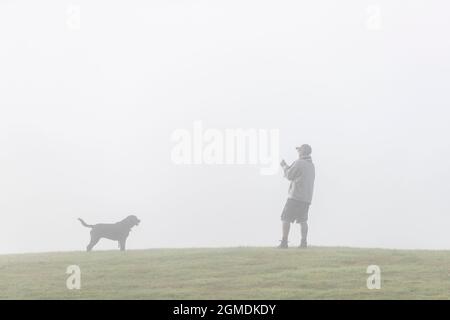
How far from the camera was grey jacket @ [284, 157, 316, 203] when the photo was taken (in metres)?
24.8

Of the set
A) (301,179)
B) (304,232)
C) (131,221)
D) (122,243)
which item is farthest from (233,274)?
(131,221)

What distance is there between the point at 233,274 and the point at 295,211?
4.14 m

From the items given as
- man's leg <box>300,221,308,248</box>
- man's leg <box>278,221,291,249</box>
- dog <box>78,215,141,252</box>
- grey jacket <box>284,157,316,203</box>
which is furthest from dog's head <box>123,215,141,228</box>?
man's leg <box>300,221,308,248</box>

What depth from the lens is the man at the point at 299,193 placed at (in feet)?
81.0

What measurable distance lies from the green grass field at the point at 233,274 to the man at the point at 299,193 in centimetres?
88

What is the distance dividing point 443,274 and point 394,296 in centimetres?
280

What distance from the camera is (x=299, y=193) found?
24812mm

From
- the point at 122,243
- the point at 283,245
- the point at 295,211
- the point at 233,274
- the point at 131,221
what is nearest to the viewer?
the point at 233,274

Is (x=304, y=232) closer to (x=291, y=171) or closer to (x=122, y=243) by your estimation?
(x=291, y=171)

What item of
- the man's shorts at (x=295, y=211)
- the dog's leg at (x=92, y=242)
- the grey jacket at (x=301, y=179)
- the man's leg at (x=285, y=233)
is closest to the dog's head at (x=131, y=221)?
the dog's leg at (x=92, y=242)

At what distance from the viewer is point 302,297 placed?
61.9 ft
